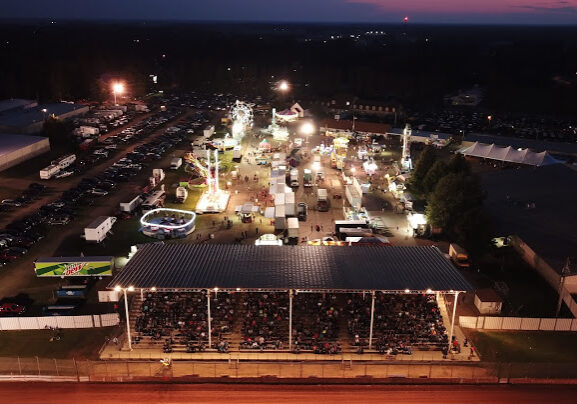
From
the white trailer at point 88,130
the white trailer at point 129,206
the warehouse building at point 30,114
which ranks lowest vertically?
the white trailer at point 129,206

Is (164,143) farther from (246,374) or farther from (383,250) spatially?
(246,374)

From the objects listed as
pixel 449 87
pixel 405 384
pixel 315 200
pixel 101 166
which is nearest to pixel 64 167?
pixel 101 166

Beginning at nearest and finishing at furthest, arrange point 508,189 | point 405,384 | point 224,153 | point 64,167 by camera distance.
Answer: point 405,384, point 508,189, point 64,167, point 224,153

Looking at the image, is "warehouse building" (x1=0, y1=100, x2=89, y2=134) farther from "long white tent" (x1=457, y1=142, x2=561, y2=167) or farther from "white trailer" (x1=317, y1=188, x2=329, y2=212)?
"long white tent" (x1=457, y1=142, x2=561, y2=167)

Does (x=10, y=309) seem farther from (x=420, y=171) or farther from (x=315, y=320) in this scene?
(x=420, y=171)

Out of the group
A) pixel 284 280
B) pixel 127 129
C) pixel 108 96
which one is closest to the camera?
pixel 284 280

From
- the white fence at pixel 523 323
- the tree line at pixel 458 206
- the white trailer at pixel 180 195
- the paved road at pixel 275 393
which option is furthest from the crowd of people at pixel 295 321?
the white trailer at pixel 180 195

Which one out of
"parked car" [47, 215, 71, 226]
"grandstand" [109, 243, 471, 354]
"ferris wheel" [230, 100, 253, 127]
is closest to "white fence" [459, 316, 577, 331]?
"grandstand" [109, 243, 471, 354]

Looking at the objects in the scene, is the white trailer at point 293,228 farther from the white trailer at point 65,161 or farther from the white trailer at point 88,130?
the white trailer at point 88,130
